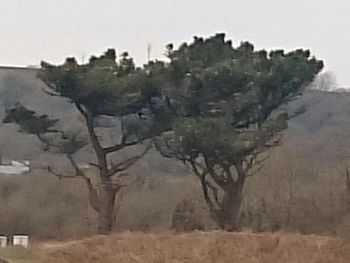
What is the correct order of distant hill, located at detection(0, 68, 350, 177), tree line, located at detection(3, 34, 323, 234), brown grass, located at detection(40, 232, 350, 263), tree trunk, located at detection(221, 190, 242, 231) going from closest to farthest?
brown grass, located at detection(40, 232, 350, 263) → tree line, located at detection(3, 34, 323, 234) → tree trunk, located at detection(221, 190, 242, 231) → distant hill, located at detection(0, 68, 350, 177)

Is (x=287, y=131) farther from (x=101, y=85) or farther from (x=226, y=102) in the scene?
(x=101, y=85)

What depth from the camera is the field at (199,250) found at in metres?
14.4

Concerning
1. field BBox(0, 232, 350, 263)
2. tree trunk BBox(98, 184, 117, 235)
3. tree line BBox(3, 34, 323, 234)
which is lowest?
field BBox(0, 232, 350, 263)

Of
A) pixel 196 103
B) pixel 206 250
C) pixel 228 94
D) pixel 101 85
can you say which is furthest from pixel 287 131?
pixel 206 250

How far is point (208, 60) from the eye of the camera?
71.7 feet

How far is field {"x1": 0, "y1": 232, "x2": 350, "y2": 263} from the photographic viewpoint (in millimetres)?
14406

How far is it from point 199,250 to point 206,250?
0.10 meters

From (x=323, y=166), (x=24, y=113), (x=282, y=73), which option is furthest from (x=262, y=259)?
(x=323, y=166)

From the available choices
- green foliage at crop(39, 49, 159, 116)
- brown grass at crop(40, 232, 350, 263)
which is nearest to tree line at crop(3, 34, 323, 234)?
green foliage at crop(39, 49, 159, 116)

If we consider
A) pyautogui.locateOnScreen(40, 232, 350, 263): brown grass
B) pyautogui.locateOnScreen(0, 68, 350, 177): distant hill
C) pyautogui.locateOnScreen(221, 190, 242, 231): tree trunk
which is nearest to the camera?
pyautogui.locateOnScreen(40, 232, 350, 263): brown grass

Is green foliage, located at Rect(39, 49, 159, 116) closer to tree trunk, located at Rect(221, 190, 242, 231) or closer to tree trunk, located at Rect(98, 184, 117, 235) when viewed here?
tree trunk, located at Rect(98, 184, 117, 235)

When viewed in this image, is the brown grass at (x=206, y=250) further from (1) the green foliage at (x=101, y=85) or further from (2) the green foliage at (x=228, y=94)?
(1) the green foliage at (x=101, y=85)

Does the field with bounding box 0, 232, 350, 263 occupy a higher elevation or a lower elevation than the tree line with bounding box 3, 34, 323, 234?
lower

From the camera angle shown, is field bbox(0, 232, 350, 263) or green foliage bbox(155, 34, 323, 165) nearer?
field bbox(0, 232, 350, 263)
